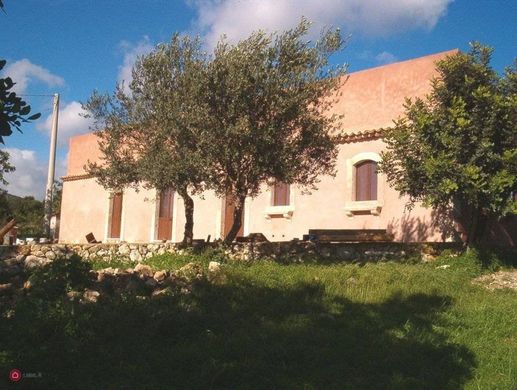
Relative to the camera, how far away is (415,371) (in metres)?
5.23

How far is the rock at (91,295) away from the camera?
6247 millimetres

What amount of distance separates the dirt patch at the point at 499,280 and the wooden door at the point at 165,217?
11.7m

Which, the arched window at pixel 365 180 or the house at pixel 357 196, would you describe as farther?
the arched window at pixel 365 180


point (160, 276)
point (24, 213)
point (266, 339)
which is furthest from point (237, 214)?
point (24, 213)

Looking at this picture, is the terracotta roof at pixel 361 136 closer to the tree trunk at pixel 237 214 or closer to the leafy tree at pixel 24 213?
the tree trunk at pixel 237 214

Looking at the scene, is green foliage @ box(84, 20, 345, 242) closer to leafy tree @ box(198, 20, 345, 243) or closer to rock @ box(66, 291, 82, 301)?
leafy tree @ box(198, 20, 345, 243)

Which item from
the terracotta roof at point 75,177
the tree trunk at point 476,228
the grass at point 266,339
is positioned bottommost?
the grass at point 266,339

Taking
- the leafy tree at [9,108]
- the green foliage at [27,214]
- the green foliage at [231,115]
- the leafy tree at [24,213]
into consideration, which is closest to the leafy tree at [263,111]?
the green foliage at [231,115]

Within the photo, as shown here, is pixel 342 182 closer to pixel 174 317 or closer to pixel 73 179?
pixel 174 317

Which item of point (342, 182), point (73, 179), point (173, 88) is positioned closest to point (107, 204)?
point (73, 179)

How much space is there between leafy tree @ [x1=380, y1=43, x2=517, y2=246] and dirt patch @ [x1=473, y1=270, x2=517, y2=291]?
1140 mm

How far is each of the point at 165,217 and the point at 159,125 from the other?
9.76 meters

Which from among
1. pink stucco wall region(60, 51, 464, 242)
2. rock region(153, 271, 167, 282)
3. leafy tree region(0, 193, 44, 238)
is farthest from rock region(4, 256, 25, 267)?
leafy tree region(0, 193, 44, 238)

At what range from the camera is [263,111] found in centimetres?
1021
